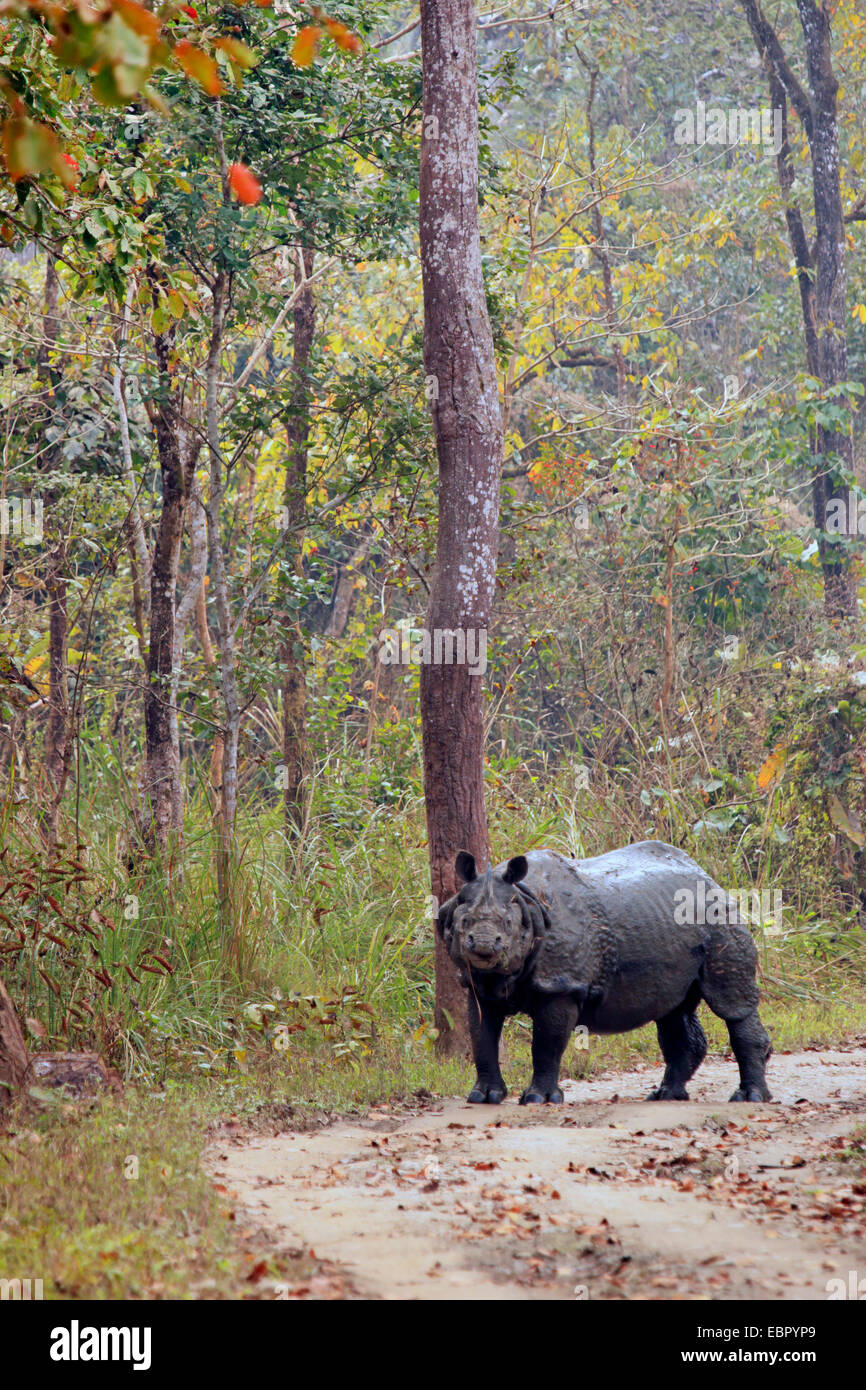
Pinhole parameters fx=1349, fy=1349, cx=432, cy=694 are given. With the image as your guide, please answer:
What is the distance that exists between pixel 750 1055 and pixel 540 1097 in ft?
4.32

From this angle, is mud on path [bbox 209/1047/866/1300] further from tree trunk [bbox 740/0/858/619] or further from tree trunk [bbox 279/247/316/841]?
tree trunk [bbox 740/0/858/619]

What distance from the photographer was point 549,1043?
705 cm

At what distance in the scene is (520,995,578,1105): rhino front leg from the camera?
276 inches

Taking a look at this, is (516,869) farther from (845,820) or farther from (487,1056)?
(845,820)

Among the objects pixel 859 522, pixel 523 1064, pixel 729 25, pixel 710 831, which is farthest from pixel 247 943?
pixel 729 25

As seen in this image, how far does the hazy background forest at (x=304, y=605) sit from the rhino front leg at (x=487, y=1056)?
23.2 inches

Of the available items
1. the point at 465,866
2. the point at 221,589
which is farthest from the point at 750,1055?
the point at 221,589

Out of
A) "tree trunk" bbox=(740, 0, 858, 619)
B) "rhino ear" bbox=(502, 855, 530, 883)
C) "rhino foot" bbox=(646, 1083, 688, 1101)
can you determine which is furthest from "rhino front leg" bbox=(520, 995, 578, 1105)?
"tree trunk" bbox=(740, 0, 858, 619)

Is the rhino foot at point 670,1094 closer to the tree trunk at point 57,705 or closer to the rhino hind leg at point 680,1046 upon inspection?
the rhino hind leg at point 680,1046

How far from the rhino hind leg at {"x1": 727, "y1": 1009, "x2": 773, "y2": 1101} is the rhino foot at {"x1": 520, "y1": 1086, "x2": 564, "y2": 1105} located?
3.65 feet

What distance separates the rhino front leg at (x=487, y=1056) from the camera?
23.2 ft
